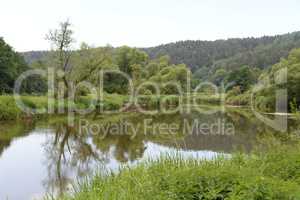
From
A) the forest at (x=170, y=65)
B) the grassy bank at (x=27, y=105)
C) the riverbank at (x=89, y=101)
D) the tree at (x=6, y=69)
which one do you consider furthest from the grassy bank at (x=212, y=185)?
the tree at (x=6, y=69)

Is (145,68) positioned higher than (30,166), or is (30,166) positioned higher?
(145,68)

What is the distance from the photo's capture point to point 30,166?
8.62 meters

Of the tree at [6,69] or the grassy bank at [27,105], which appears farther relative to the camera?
the tree at [6,69]

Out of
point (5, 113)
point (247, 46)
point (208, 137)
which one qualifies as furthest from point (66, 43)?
point (247, 46)

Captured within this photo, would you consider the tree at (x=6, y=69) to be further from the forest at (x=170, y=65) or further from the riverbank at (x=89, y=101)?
the riverbank at (x=89, y=101)

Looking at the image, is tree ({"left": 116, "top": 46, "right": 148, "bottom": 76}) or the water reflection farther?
tree ({"left": 116, "top": 46, "right": 148, "bottom": 76})

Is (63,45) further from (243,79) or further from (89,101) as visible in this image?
(243,79)

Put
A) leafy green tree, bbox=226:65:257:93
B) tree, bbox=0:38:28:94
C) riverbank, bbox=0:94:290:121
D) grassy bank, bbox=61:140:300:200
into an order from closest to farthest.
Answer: grassy bank, bbox=61:140:300:200, riverbank, bbox=0:94:290:121, tree, bbox=0:38:28:94, leafy green tree, bbox=226:65:257:93

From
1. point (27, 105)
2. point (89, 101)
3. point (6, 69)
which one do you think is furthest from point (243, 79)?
point (27, 105)

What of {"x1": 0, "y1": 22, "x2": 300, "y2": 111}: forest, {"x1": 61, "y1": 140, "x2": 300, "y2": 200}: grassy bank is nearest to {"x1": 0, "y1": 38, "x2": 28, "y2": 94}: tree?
{"x1": 0, "y1": 22, "x2": 300, "y2": 111}: forest

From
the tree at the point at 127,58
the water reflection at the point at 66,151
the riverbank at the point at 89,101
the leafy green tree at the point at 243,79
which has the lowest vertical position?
the water reflection at the point at 66,151

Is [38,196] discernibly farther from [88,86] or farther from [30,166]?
[88,86]

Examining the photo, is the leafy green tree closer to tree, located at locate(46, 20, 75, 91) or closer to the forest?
the forest

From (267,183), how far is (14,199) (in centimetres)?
458
